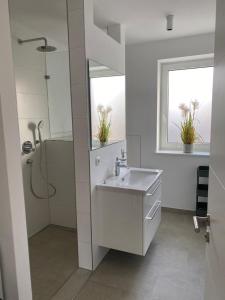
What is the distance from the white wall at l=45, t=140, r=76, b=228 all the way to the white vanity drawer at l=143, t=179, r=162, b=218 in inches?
40.9

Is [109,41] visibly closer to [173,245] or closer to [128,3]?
[128,3]

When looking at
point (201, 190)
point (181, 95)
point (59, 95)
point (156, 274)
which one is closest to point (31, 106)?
point (59, 95)

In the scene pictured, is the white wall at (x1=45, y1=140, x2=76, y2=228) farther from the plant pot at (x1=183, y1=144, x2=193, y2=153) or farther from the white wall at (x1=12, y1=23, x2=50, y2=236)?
the plant pot at (x1=183, y1=144, x2=193, y2=153)

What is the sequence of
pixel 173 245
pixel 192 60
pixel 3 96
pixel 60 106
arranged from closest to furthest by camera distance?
pixel 3 96 < pixel 173 245 < pixel 60 106 < pixel 192 60

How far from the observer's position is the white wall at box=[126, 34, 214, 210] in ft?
10.7

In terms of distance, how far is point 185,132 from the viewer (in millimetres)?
3289

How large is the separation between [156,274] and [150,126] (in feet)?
6.50

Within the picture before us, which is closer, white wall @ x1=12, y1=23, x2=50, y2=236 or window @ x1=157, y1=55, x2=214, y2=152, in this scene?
white wall @ x1=12, y1=23, x2=50, y2=236

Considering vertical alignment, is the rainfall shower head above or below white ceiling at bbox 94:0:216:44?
below

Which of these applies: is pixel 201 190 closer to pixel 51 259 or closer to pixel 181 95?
pixel 181 95

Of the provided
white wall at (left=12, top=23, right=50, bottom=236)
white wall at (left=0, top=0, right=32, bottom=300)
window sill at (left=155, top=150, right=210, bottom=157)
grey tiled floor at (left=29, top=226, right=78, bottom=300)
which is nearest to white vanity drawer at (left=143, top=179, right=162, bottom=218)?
grey tiled floor at (left=29, top=226, right=78, bottom=300)

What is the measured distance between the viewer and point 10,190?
3.69 feet

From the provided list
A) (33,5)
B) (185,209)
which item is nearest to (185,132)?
(185,209)

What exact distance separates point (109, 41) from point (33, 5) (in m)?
0.75
